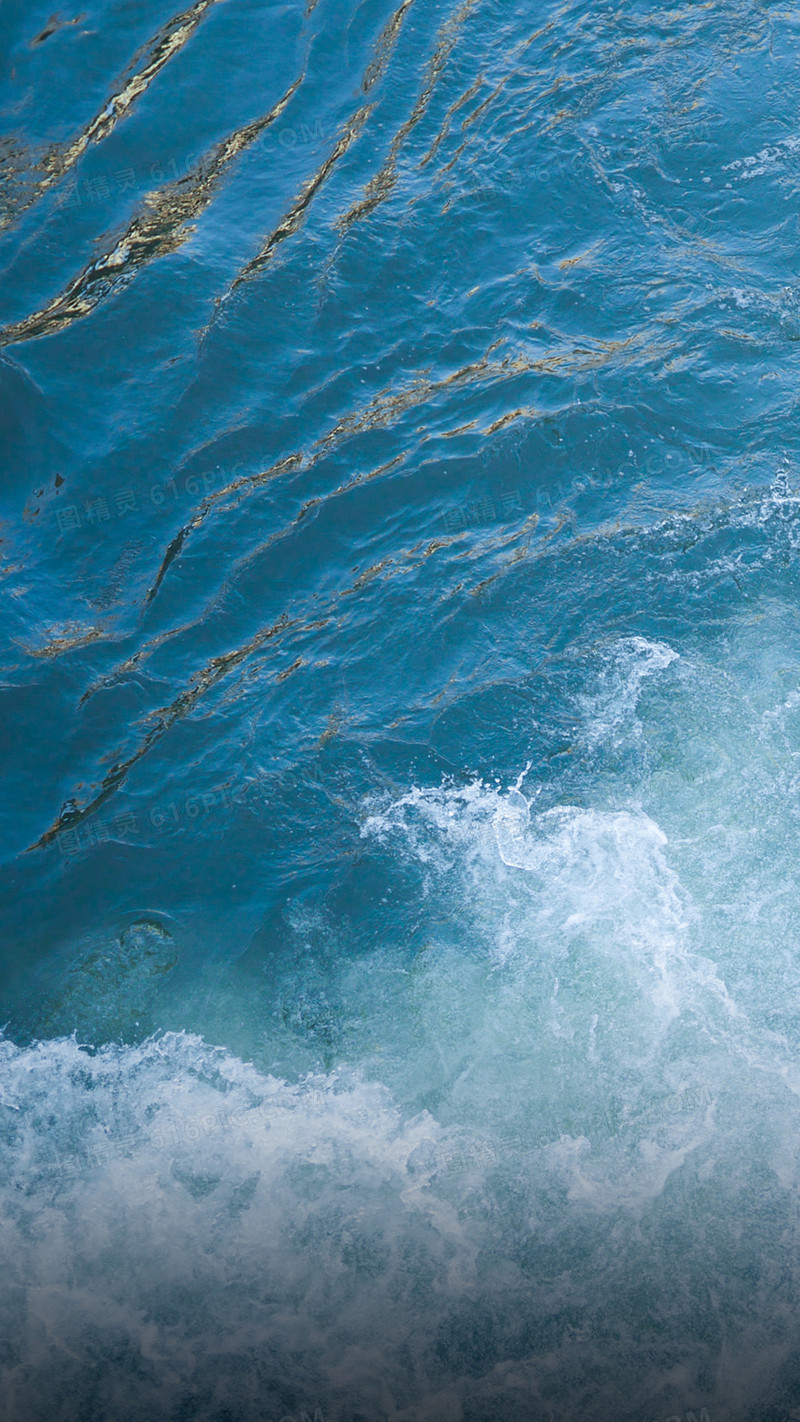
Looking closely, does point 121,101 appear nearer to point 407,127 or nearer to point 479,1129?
point 407,127

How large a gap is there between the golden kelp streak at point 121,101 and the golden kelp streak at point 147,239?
88 centimetres

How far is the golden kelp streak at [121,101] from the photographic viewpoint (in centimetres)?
951

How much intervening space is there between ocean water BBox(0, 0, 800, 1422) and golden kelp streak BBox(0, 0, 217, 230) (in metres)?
0.05

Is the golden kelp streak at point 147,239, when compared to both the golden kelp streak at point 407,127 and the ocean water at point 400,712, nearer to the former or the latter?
the ocean water at point 400,712

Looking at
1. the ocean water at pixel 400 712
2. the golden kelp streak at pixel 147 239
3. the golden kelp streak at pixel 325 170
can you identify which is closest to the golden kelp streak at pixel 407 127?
the ocean water at pixel 400 712

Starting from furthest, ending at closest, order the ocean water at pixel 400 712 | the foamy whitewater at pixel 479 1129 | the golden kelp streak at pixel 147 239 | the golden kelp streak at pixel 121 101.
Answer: the golden kelp streak at pixel 121 101
the golden kelp streak at pixel 147 239
the ocean water at pixel 400 712
the foamy whitewater at pixel 479 1129

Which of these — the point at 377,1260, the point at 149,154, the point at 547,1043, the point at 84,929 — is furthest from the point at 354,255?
the point at 377,1260

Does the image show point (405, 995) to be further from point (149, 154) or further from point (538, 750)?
point (149, 154)

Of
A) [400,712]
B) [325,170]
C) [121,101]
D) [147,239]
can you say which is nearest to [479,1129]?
[400,712]

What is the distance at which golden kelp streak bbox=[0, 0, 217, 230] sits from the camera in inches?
374

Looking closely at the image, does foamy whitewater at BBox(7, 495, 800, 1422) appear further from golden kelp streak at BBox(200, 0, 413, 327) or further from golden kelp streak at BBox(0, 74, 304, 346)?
golden kelp streak at BBox(0, 74, 304, 346)

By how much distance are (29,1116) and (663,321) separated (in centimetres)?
724

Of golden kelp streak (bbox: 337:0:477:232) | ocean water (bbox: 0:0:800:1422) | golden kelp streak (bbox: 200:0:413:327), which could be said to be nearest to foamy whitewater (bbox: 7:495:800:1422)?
ocean water (bbox: 0:0:800:1422)

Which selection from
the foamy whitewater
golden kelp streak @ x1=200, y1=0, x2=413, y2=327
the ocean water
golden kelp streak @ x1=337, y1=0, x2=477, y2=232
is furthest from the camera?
golden kelp streak @ x1=337, y1=0, x2=477, y2=232
